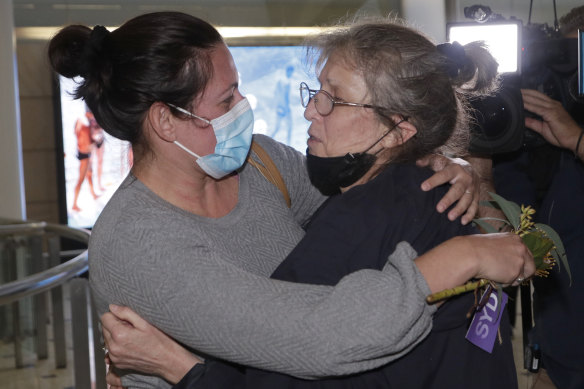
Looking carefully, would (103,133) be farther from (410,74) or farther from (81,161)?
(410,74)

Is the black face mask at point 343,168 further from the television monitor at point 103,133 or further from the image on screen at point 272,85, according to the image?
the image on screen at point 272,85

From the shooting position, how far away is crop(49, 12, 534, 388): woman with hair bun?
1.22 meters

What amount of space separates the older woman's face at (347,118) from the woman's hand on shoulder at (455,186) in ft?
0.45

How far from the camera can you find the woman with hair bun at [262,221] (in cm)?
122

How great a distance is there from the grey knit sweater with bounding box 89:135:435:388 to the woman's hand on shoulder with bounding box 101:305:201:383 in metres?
0.03

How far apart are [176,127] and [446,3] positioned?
6524 mm

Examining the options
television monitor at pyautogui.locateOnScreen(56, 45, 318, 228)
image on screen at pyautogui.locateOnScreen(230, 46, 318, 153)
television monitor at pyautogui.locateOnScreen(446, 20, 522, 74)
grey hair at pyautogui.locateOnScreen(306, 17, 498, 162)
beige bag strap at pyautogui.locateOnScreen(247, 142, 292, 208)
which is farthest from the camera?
image on screen at pyautogui.locateOnScreen(230, 46, 318, 153)

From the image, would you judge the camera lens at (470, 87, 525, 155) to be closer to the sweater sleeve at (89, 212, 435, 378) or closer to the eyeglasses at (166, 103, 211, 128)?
the eyeglasses at (166, 103, 211, 128)

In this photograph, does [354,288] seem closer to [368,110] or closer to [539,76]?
[368,110]

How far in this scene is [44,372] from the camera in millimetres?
4668

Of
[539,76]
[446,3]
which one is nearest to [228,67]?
[539,76]

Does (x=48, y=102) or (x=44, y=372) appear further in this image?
(x=48, y=102)

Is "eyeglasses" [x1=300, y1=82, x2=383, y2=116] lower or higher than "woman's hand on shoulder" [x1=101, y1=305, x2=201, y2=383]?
higher

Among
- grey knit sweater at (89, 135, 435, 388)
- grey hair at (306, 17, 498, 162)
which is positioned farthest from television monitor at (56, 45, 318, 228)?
grey knit sweater at (89, 135, 435, 388)
